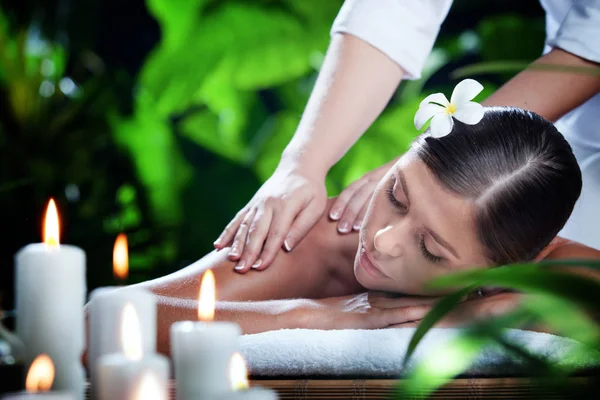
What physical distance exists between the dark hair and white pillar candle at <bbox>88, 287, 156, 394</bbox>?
62 centimetres

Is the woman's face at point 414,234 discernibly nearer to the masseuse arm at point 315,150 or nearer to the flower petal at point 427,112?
the flower petal at point 427,112

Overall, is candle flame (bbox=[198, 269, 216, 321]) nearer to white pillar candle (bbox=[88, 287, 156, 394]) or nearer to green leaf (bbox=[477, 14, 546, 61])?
white pillar candle (bbox=[88, 287, 156, 394])

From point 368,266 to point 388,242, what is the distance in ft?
0.25

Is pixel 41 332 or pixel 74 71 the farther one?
pixel 74 71

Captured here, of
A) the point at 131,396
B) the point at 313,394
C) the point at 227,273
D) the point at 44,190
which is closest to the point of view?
the point at 131,396

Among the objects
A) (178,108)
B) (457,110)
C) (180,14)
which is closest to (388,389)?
(457,110)

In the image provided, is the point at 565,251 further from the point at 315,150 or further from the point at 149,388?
the point at 149,388

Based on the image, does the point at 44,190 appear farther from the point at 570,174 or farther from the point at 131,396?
the point at 131,396

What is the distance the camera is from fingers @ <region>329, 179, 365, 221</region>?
156 cm

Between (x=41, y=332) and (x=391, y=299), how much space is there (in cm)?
70

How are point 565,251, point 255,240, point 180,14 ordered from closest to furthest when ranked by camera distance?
point 565,251, point 255,240, point 180,14

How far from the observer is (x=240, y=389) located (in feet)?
2.08

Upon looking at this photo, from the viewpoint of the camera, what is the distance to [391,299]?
1.33 m

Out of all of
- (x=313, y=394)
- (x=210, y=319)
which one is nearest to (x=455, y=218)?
(x=313, y=394)
